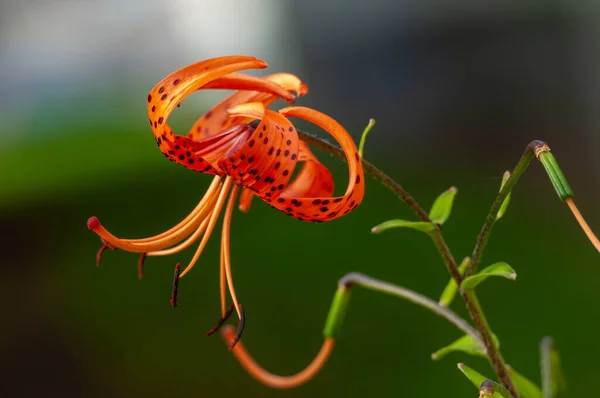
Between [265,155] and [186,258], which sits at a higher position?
[265,155]

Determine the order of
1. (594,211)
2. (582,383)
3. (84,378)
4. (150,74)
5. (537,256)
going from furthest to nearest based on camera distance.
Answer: (150,74) < (594,211) < (537,256) < (84,378) < (582,383)

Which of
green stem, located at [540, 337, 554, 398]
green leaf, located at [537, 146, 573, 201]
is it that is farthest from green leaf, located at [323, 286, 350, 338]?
green leaf, located at [537, 146, 573, 201]

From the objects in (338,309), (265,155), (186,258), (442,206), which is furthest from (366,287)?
(186,258)

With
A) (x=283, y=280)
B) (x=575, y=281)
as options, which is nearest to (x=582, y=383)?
(x=575, y=281)

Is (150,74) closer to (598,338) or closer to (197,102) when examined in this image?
(197,102)

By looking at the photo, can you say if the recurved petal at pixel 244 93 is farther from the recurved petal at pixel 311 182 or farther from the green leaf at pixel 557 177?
the green leaf at pixel 557 177

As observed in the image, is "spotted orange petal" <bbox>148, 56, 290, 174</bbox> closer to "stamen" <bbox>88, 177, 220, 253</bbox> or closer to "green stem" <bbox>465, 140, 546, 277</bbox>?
"stamen" <bbox>88, 177, 220, 253</bbox>

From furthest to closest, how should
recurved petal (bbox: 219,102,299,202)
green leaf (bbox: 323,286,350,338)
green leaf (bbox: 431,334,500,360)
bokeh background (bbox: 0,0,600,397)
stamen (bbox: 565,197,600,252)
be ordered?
bokeh background (bbox: 0,0,600,397) < green leaf (bbox: 323,286,350,338) < green leaf (bbox: 431,334,500,360) < recurved petal (bbox: 219,102,299,202) < stamen (bbox: 565,197,600,252)

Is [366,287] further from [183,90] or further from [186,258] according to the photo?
[186,258]
